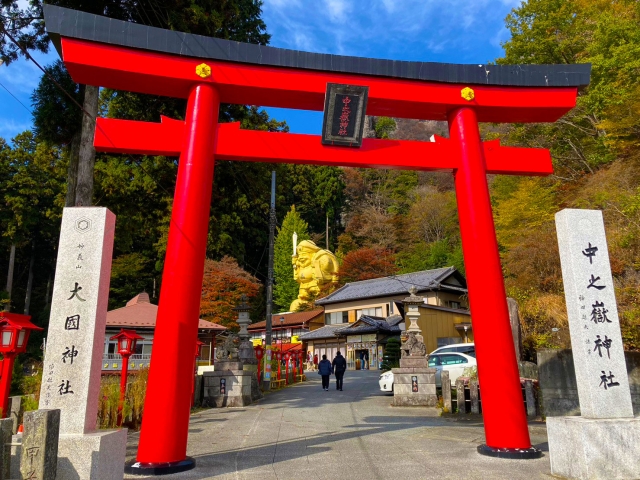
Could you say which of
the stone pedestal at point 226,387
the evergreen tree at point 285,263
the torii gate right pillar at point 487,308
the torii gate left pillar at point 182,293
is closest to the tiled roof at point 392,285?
the evergreen tree at point 285,263

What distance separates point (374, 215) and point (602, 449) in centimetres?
4280

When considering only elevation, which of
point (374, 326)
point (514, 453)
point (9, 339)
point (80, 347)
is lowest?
point (514, 453)

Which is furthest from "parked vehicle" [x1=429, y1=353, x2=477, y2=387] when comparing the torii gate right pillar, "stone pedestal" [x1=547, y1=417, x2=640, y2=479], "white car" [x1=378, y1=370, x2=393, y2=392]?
"stone pedestal" [x1=547, y1=417, x2=640, y2=479]

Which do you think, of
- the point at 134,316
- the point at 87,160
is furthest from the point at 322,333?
the point at 87,160

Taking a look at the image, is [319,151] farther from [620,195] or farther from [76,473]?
[620,195]

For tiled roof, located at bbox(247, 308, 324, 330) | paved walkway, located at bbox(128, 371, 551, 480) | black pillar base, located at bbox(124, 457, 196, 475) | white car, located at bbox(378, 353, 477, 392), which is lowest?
paved walkway, located at bbox(128, 371, 551, 480)

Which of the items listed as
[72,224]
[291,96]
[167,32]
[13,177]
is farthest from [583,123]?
[13,177]

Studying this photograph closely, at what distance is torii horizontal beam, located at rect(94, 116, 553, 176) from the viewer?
6.70 meters

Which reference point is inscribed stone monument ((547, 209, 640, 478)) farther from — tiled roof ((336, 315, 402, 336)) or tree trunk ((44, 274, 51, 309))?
tree trunk ((44, 274, 51, 309))

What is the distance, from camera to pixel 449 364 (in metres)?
15.2

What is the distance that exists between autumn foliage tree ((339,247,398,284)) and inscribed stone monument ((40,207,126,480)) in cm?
3900

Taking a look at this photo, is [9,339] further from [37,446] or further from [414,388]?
[414,388]

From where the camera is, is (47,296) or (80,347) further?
(47,296)

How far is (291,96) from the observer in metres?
7.63
